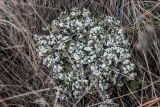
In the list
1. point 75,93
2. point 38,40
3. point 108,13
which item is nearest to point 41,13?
point 38,40

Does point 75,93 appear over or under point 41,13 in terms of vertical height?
under

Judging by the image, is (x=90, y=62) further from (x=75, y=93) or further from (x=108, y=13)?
(x=108, y=13)

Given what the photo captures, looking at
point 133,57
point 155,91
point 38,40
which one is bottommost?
point 155,91

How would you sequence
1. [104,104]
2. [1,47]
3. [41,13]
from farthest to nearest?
[41,13] < [1,47] < [104,104]
